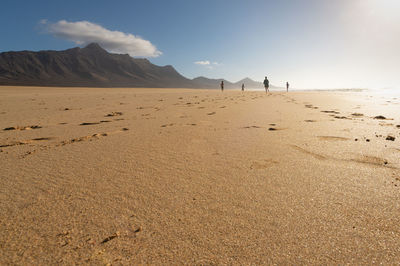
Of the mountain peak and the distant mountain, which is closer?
the distant mountain

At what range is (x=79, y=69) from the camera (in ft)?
390

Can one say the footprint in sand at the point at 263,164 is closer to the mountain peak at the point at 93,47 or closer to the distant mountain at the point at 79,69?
the distant mountain at the point at 79,69

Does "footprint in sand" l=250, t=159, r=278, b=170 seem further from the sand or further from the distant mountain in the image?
the distant mountain

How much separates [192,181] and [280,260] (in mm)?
662

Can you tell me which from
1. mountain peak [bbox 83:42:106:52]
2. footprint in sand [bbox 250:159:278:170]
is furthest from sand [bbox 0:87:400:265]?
mountain peak [bbox 83:42:106:52]

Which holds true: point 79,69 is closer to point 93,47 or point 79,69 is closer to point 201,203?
point 93,47

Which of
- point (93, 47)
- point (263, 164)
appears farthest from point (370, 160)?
point (93, 47)

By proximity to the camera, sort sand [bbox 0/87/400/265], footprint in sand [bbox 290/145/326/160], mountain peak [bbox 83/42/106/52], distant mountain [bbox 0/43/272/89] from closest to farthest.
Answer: sand [bbox 0/87/400/265], footprint in sand [bbox 290/145/326/160], distant mountain [bbox 0/43/272/89], mountain peak [bbox 83/42/106/52]

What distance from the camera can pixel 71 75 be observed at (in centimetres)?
10981

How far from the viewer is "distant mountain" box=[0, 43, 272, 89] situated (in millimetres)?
97750

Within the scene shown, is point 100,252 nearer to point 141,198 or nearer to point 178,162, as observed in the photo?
point 141,198

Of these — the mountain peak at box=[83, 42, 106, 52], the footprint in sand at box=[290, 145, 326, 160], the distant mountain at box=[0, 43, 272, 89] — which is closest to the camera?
the footprint in sand at box=[290, 145, 326, 160]

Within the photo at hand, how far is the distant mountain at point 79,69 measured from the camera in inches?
3848

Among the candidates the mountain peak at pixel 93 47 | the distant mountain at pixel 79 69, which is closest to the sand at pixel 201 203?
the distant mountain at pixel 79 69
